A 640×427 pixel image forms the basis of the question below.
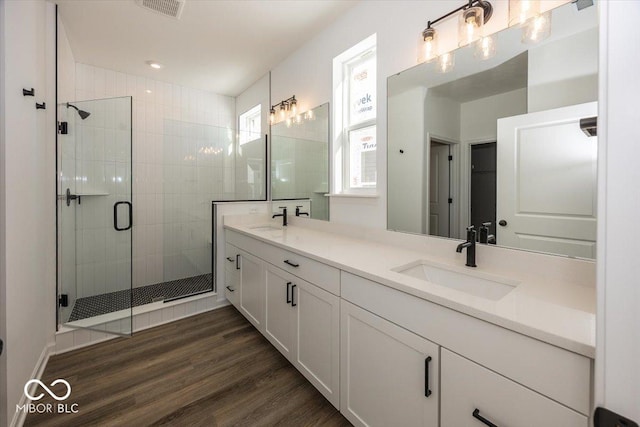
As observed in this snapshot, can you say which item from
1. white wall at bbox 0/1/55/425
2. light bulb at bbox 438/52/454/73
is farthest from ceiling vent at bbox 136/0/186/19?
light bulb at bbox 438/52/454/73

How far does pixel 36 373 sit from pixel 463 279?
2.59m

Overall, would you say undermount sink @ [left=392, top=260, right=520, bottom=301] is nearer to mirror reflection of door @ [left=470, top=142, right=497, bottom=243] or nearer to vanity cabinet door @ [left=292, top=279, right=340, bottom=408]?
mirror reflection of door @ [left=470, top=142, right=497, bottom=243]

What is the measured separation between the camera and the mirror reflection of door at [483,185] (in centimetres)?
136

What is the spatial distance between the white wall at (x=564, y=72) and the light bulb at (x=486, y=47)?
17cm

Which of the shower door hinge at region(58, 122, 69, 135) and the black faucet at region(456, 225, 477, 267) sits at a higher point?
the shower door hinge at region(58, 122, 69, 135)

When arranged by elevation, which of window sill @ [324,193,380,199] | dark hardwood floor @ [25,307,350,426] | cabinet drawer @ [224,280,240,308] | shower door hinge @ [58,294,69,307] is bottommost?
dark hardwood floor @ [25,307,350,426]

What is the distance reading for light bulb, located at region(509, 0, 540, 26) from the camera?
3.99ft

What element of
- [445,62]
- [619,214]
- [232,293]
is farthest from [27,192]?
[445,62]

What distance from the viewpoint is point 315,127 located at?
2510 mm

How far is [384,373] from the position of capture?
3.75 ft

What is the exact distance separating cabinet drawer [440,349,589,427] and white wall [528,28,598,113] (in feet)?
3.63

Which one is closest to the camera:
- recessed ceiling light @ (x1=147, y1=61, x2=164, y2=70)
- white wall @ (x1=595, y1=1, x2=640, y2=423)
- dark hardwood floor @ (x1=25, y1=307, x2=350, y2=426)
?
white wall @ (x1=595, y1=1, x2=640, y2=423)

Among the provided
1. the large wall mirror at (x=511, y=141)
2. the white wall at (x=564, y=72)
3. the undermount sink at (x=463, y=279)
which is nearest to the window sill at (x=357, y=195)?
the large wall mirror at (x=511, y=141)

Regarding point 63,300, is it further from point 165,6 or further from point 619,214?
point 619,214
